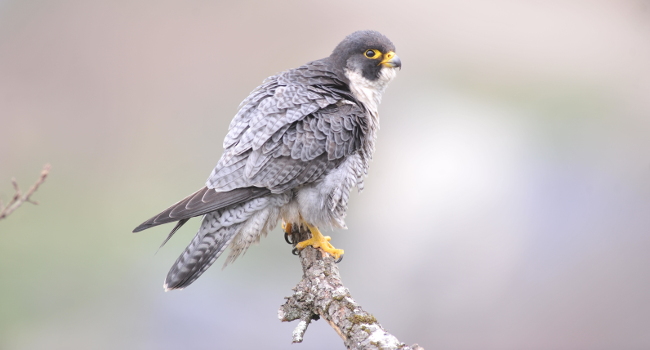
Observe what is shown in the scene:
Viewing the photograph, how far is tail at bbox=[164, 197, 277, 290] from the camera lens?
2043 mm

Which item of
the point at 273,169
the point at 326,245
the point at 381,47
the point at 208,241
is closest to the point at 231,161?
the point at 273,169

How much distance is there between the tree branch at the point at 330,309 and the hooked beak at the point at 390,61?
93 centimetres

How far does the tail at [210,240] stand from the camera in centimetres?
204

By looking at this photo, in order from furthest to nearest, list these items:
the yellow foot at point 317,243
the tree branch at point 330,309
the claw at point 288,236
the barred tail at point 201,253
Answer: the claw at point 288,236 < the yellow foot at point 317,243 < the barred tail at point 201,253 < the tree branch at point 330,309

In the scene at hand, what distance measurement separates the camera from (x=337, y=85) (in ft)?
7.85

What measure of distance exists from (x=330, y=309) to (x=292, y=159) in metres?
0.64

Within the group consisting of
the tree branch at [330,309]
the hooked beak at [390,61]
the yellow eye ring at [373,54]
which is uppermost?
the yellow eye ring at [373,54]

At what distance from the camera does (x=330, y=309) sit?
181 centimetres

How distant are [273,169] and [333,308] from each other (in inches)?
24.2

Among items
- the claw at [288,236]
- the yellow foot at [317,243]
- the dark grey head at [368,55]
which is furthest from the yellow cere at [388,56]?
the claw at [288,236]

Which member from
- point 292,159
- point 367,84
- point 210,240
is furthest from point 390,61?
point 210,240

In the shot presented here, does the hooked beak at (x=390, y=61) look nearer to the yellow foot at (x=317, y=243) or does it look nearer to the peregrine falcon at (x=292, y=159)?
the peregrine falcon at (x=292, y=159)

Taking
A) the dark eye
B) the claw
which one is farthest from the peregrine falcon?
the claw

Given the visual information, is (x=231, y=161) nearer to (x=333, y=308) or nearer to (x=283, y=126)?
(x=283, y=126)
